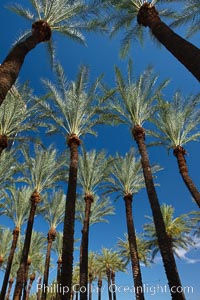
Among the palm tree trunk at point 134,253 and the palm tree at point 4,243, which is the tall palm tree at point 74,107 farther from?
the palm tree at point 4,243

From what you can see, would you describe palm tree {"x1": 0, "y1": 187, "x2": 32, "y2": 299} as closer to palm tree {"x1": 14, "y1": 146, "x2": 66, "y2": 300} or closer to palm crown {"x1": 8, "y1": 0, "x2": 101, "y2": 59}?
palm tree {"x1": 14, "y1": 146, "x2": 66, "y2": 300}

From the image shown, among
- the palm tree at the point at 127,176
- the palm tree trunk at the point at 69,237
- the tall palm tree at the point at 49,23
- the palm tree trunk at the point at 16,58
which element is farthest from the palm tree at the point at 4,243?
the palm tree trunk at the point at 16,58

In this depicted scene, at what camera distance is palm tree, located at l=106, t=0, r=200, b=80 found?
678 centimetres

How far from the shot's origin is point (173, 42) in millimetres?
7727

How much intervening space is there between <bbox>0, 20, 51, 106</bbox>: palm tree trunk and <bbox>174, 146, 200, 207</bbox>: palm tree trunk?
483 inches

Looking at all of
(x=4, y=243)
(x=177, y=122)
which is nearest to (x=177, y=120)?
(x=177, y=122)

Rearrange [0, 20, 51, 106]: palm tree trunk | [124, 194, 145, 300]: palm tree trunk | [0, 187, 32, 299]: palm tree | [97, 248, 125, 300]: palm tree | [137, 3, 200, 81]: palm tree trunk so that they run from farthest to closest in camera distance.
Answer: [97, 248, 125, 300]: palm tree < [0, 187, 32, 299]: palm tree < [124, 194, 145, 300]: palm tree trunk < [0, 20, 51, 106]: palm tree trunk < [137, 3, 200, 81]: palm tree trunk

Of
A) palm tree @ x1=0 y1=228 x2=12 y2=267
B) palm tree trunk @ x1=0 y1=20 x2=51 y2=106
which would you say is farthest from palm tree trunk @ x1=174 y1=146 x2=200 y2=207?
palm tree @ x1=0 y1=228 x2=12 y2=267

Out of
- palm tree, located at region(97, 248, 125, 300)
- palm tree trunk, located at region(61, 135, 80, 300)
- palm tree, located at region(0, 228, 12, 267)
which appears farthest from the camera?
palm tree, located at region(97, 248, 125, 300)

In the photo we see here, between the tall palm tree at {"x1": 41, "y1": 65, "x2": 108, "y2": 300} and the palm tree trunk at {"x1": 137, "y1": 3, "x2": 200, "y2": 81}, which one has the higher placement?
the tall palm tree at {"x1": 41, "y1": 65, "x2": 108, "y2": 300}

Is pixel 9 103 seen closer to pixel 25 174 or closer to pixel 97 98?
pixel 97 98

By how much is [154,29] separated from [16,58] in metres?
4.54

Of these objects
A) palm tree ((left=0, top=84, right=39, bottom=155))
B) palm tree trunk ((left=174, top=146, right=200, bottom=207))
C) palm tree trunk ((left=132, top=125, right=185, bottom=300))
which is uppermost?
palm tree ((left=0, top=84, right=39, bottom=155))

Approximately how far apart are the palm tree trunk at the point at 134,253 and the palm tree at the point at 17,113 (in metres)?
9.61
